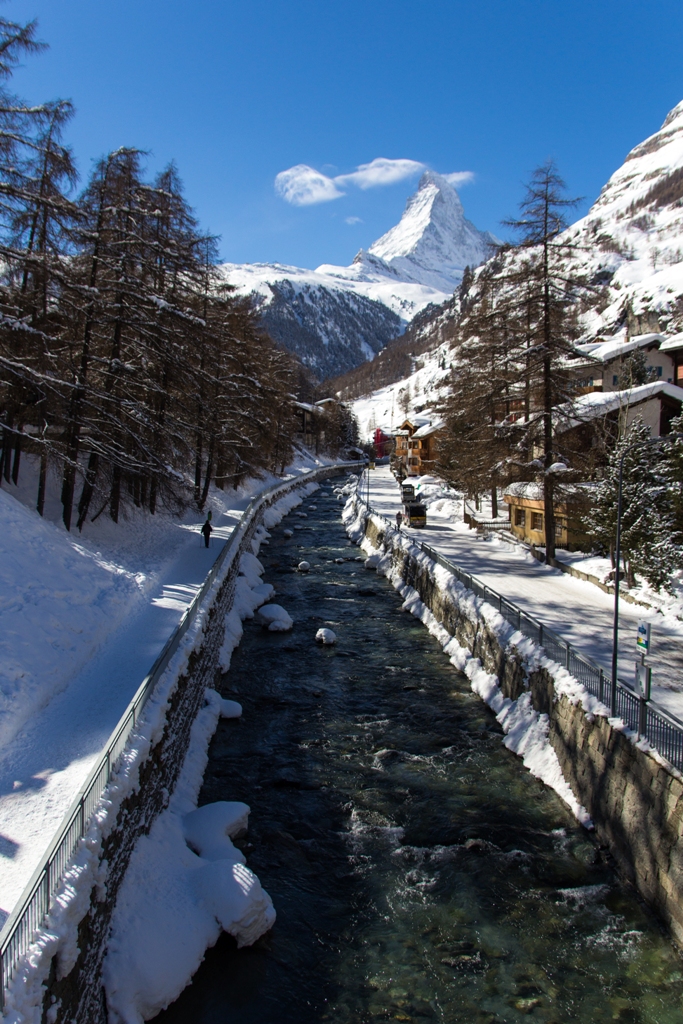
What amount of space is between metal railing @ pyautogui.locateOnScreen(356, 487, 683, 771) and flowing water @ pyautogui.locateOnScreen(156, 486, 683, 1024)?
7.58 ft

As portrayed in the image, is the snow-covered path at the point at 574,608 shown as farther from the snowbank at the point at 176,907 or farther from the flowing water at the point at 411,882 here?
the snowbank at the point at 176,907

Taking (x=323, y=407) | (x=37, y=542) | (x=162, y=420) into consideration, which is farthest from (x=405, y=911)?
(x=323, y=407)

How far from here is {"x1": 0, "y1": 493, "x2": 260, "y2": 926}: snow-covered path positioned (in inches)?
283

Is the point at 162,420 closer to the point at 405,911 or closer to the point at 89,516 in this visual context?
the point at 89,516

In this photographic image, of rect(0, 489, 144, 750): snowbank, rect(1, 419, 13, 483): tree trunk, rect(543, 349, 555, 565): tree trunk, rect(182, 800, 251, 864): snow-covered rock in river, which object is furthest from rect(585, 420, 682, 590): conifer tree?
rect(1, 419, 13, 483): tree trunk

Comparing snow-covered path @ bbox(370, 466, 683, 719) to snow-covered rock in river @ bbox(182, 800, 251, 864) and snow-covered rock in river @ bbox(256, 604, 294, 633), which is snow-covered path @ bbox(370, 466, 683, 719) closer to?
snow-covered rock in river @ bbox(256, 604, 294, 633)

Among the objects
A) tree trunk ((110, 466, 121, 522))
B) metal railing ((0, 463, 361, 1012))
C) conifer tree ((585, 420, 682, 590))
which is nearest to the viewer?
metal railing ((0, 463, 361, 1012))

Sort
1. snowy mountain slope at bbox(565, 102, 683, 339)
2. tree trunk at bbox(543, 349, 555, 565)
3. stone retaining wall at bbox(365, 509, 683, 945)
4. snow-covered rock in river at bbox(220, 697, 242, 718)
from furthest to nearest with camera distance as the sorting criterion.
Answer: snowy mountain slope at bbox(565, 102, 683, 339), tree trunk at bbox(543, 349, 555, 565), snow-covered rock in river at bbox(220, 697, 242, 718), stone retaining wall at bbox(365, 509, 683, 945)

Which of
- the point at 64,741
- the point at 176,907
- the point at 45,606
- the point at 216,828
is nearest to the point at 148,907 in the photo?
the point at 176,907

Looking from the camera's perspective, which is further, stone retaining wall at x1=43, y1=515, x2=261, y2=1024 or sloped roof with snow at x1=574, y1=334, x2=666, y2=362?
sloped roof with snow at x1=574, y1=334, x2=666, y2=362

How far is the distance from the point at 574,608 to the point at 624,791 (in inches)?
349

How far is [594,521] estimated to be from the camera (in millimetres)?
20453

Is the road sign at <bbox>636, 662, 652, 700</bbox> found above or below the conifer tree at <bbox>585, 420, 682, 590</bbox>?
below

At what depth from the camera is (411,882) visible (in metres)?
9.83
